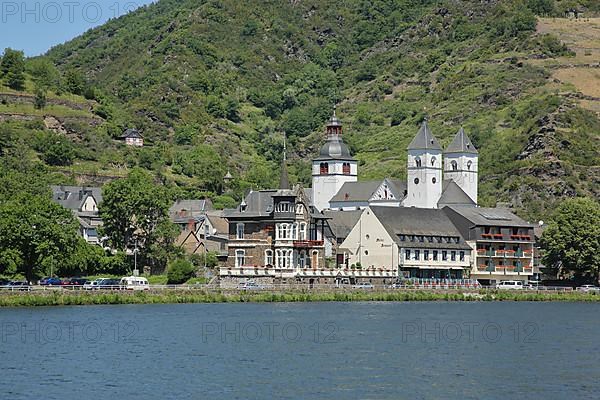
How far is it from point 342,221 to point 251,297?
46935 mm

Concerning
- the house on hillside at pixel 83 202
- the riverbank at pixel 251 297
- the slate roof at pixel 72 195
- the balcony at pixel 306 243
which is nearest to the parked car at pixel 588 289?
the riverbank at pixel 251 297

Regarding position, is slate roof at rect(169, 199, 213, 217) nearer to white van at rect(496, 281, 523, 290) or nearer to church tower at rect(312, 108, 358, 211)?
church tower at rect(312, 108, 358, 211)

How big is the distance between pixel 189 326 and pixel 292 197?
46.5m

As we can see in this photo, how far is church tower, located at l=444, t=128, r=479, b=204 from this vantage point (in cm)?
17388

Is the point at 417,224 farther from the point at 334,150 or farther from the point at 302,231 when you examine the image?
the point at 334,150

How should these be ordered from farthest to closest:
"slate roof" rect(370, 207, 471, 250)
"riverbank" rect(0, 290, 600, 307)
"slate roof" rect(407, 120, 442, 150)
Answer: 1. "slate roof" rect(407, 120, 442, 150)
2. "slate roof" rect(370, 207, 471, 250)
3. "riverbank" rect(0, 290, 600, 307)

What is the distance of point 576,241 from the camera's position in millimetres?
134125

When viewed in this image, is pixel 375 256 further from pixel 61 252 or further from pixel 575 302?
pixel 61 252

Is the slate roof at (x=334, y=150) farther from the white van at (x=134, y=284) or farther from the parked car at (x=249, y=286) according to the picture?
the white van at (x=134, y=284)

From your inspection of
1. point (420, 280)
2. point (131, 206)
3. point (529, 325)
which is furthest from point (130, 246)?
point (529, 325)

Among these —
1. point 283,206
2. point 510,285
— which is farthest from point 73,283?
point 510,285

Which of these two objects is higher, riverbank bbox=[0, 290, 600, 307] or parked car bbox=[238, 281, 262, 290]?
parked car bbox=[238, 281, 262, 290]

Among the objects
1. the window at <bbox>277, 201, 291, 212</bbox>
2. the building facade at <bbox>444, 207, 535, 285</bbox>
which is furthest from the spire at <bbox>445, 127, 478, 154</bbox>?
the window at <bbox>277, 201, 291, 212</bbox>

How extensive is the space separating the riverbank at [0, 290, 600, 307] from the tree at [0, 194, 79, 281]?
907cm
